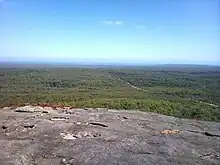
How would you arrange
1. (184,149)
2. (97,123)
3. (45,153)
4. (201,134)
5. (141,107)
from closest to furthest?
(45,153) < (184,149) < (201,134) < (97,123) < (141,107)

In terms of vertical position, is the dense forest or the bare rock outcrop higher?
the bare rock outcrop

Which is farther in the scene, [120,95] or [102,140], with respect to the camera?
[120,95]

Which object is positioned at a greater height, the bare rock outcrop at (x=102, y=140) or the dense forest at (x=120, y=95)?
the bare rock outcrop at (x=102, y=140)

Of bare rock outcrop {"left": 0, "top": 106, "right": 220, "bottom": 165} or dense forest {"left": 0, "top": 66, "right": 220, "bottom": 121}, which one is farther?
dense forest {"left": 0, "top": 66, "right": 220, "bottom": 121}

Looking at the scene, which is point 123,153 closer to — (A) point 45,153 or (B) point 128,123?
(A) point 45,153

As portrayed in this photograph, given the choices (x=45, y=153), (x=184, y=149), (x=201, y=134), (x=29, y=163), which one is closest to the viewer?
(x=29, y=163)

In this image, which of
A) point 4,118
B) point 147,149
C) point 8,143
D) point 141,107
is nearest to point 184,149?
point 147,149

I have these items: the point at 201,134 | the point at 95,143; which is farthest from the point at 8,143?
the point at 201,134

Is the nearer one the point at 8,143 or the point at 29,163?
the point at 29,163

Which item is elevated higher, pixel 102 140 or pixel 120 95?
pixel 102 140

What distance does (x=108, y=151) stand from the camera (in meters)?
13.0

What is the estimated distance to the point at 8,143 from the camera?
13797 millimetres

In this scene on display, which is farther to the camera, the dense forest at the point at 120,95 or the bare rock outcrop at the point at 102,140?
the dense forest at the point at 120,95

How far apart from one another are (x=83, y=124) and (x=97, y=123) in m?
0.89
